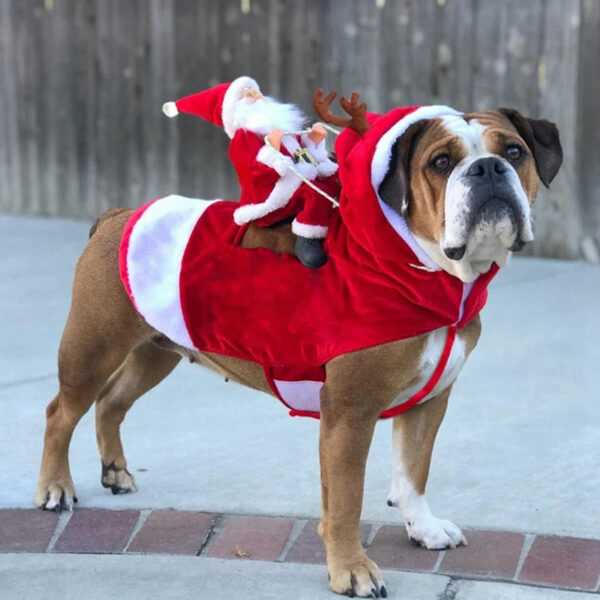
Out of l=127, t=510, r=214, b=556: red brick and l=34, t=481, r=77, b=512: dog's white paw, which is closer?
l=127, t=510, r=214, b=556: red brick

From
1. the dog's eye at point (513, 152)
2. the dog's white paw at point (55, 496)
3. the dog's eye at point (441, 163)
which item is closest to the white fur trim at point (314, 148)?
the dog's eye at point (441, 163)

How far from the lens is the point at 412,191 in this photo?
314 cm

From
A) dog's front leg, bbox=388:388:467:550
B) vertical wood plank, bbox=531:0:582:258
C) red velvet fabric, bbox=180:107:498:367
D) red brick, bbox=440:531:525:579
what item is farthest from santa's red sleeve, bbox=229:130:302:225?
vertical wood plank, bbox=531:0:582:258

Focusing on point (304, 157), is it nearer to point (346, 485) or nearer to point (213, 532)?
point (346, 485)

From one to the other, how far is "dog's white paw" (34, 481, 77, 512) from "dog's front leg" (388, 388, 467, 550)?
110cm

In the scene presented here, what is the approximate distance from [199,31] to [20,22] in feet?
6.23

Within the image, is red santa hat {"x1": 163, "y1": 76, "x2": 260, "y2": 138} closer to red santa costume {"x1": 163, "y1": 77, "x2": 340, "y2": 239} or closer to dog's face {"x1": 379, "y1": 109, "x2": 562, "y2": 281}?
red santa costume {"x1": 163, "y1": 77, "x2": 340, "y2": 239}

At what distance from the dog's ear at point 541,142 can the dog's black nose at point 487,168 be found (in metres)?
0.33

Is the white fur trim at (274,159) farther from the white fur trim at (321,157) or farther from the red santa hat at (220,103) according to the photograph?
the red santa hat at (220,103)

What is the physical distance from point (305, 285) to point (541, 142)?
0.78 m

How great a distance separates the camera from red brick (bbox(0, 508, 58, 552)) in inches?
139

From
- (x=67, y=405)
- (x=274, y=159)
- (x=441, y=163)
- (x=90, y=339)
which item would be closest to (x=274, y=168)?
(x=274, y=159)

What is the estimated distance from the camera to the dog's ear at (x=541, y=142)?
129 inches

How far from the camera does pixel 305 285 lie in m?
3.30
